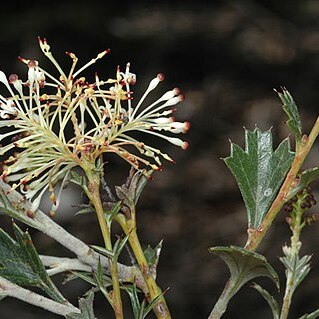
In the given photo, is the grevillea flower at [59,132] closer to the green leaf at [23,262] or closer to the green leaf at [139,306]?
the green leaf at [23,262]

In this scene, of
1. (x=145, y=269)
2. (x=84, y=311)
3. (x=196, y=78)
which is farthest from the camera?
(x=196, y=78)

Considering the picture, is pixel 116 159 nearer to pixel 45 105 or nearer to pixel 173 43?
pixel 173 43

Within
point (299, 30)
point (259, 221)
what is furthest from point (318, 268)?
point (259, 221)

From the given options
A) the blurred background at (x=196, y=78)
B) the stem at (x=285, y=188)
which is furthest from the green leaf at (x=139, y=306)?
the blurred background at (x=196, y=78)

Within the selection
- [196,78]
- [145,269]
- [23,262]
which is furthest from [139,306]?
[196,78]

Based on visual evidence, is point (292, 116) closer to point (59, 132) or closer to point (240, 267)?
point (240, 267)
